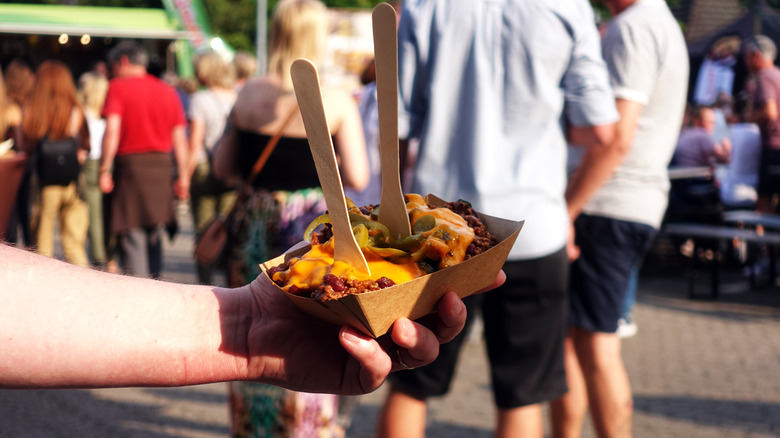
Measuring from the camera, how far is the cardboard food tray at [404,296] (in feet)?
4.04

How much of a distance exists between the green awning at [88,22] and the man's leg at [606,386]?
18.7 meters

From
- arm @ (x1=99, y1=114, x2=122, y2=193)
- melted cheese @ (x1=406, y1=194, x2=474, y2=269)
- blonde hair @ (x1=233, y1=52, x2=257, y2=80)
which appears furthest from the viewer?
blonde hair @ (x1=233, y1=52, x2=257, y2=80)

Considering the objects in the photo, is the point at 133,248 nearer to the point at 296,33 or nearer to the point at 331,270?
the point at 296,33

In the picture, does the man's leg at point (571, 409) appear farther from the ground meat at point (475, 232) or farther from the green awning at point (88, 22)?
the green awning at point (88, 22)

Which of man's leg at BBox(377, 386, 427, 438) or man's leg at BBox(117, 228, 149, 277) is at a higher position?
man's leg at BBox(377, 386, 427, 438)

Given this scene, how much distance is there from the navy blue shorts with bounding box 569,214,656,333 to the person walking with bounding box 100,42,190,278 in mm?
3810

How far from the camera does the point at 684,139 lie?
365 inches

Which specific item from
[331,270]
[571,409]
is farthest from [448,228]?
[571,409]

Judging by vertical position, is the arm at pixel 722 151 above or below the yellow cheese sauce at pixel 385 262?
below

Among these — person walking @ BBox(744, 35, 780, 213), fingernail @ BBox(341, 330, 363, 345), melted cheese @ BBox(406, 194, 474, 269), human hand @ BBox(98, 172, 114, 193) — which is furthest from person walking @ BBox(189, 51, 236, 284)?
fingernail @ BBox(341, 330, 363, 345)

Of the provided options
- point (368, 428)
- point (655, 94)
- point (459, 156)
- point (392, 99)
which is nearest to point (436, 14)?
point (459, 156)

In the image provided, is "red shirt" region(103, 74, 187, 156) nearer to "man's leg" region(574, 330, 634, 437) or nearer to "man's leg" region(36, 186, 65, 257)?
"man's leg" region(36, 186, 65, 257)

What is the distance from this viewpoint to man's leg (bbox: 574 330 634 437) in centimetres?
Result: 326

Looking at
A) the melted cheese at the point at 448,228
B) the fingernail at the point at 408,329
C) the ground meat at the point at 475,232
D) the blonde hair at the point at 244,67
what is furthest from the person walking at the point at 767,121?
the fingernail at the point at 408,329
